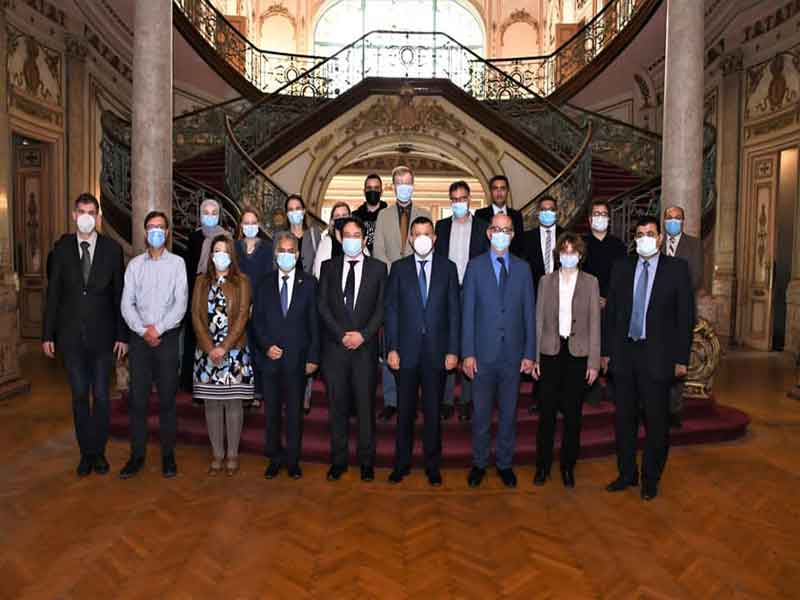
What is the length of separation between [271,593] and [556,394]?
6.86ft

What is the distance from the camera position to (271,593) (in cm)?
284

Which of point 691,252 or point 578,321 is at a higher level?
point 691,252

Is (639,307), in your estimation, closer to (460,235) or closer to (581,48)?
(460,235)

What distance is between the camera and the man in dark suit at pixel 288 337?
4.24 metres

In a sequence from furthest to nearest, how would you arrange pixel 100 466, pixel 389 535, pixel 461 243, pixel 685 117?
pixel 685 117, pixel 461 243, pixel 100 466, pixel 389 535

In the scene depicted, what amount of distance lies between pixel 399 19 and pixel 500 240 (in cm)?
1592

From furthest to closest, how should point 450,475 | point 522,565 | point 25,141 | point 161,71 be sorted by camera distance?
point 25,141 → point 161,71 → point 450,475 → point 522,565

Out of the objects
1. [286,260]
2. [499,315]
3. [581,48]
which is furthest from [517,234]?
[581,48]

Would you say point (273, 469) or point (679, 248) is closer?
point (273, 469)

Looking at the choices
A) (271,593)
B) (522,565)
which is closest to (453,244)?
(522,565)

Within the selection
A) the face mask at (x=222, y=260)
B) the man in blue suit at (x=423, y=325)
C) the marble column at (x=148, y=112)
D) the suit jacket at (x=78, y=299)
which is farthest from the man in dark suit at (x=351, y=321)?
the marble column at (x=148, y=112)

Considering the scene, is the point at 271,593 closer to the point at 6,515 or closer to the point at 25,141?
the point at 6,515

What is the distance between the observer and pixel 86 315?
422 centimetres

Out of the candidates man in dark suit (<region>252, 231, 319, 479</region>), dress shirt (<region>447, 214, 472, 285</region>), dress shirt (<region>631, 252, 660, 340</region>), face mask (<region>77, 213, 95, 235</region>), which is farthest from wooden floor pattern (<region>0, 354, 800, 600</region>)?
face mask (<region>77, 213, 95, 235</region>)
